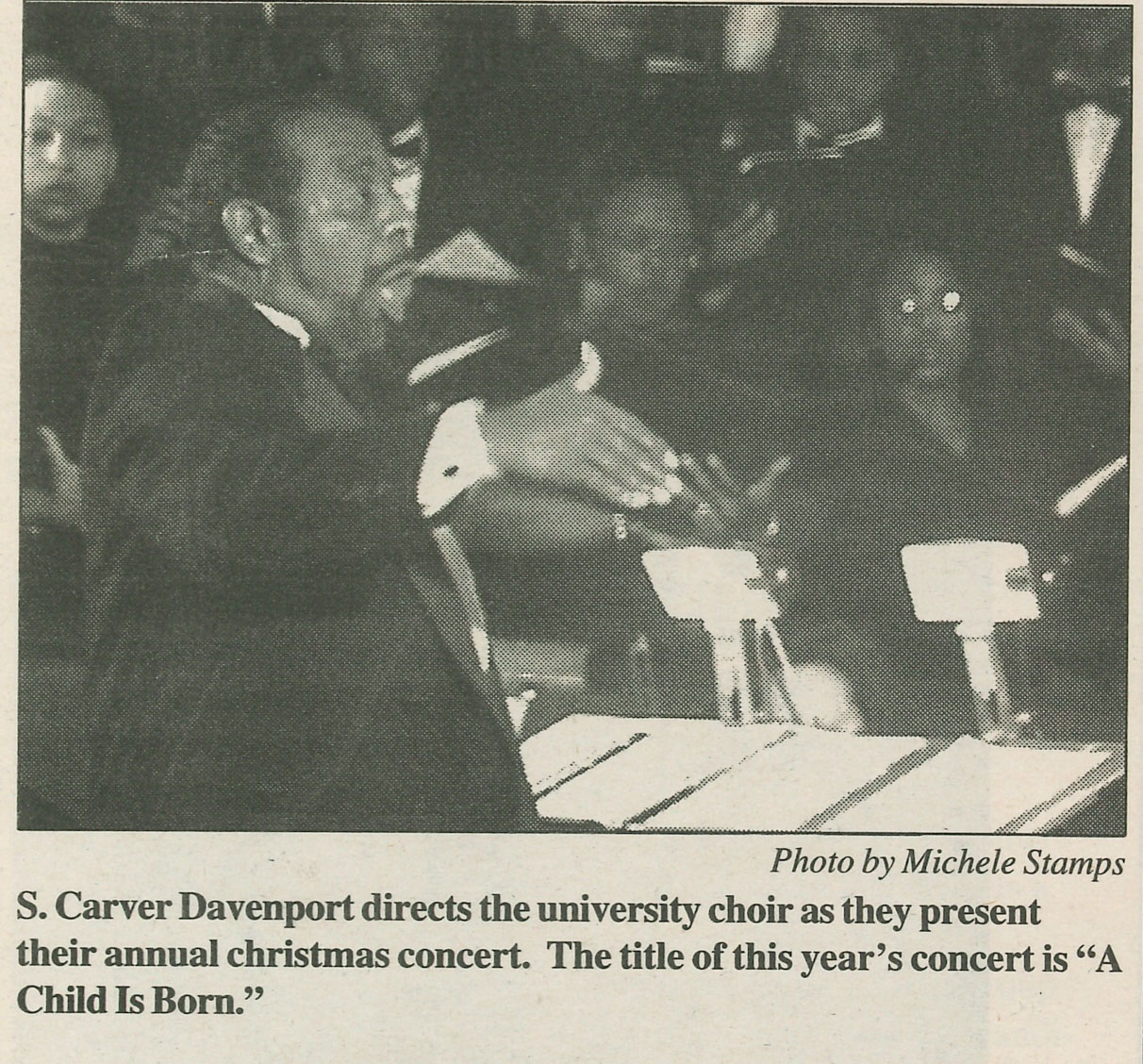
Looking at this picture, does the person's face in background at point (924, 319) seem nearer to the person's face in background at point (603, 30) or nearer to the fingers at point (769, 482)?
the fingers at point (769, 482)

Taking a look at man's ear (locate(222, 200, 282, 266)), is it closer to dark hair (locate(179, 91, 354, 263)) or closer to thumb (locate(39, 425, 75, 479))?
dark hair (locate(179, 91, 354, 263))

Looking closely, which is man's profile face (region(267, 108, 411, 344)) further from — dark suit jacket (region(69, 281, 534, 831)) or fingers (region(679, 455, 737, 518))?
fingers (region(679, 455, 737, 518))

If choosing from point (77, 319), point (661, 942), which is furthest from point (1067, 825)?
point (77, 319)

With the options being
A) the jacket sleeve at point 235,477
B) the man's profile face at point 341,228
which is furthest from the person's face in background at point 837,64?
the jacket sleeve at point 235,477

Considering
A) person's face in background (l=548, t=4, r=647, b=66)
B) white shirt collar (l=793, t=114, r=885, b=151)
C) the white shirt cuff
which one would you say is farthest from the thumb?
white shirt collar (l=793, t=114, r=885, b=151)

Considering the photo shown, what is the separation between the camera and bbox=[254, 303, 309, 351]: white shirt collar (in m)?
1.67

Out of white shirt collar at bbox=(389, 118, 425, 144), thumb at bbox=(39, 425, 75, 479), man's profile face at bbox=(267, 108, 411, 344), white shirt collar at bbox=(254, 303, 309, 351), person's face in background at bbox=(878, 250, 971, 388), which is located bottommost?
thumb at bbox=(39, 425, 75, 479)

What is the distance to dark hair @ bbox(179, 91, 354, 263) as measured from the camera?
166 centimetres

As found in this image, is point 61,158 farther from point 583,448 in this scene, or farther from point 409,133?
point 583,448

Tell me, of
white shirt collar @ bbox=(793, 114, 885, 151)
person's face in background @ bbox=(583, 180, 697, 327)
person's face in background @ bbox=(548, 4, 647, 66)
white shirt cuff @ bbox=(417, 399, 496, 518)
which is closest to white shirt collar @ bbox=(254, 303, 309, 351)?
white shirt cuff @ bbox=(417, 399, 496, 518)

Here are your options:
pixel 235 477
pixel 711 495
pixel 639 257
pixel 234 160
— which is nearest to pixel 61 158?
pixel 234 160

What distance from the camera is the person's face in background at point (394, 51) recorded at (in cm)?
166

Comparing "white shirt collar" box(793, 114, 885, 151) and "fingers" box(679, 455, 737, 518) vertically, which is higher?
"white shirt collar" box(793, 114, 885, 151)

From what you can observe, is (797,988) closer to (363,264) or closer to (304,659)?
(304,659)
